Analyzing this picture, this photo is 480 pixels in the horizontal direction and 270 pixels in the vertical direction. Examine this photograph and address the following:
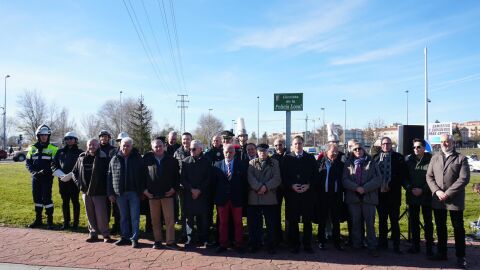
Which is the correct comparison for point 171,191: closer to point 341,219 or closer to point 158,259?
point 158,259

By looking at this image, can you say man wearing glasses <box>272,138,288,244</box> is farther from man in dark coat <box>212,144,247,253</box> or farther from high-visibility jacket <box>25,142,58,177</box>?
high-visibility jacket <box>25,142,58,177</box>

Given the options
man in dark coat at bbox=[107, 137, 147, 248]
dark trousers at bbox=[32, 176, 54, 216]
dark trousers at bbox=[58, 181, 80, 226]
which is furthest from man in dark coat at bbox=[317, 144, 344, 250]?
dark trousers at bbox=[32, 176, 54, 216]

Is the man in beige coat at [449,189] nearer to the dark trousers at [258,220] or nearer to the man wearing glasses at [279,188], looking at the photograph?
the man wearing glasses at [279,188]

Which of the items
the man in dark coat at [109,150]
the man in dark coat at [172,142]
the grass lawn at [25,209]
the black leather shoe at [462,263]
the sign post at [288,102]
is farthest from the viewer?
the sign post at [288,102]

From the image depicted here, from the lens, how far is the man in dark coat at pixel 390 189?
6.50 m

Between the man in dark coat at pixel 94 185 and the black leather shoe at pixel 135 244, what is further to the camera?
the man in dark coat at pixel 94 185

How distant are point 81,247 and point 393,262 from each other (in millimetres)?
5280

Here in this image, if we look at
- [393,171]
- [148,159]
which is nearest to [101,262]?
[148,159]

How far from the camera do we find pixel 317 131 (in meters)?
97.4

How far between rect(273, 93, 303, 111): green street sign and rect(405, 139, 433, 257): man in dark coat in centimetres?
767

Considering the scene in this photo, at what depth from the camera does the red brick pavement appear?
5.68 m

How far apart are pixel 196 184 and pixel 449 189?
412cm

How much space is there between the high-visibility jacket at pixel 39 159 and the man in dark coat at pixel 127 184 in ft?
6.81

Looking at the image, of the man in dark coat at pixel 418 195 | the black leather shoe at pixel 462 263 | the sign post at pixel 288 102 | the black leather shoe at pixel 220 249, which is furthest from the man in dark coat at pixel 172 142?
the sign post at pixel 288 102
